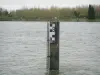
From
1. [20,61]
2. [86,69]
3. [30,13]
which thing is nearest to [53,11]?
[30,13]

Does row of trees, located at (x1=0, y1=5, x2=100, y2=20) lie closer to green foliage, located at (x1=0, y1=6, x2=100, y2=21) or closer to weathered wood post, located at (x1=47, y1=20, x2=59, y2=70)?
green foliage, located at (x1=0, y1=6, x2=100, y2=21)

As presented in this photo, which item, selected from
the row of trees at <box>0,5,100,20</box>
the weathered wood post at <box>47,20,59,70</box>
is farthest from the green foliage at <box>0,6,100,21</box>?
the weathered wood post at <box>47,20,59,70</box>

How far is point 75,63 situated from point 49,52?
123 cm

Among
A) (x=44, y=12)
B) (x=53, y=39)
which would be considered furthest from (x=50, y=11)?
(x=53, y=39)

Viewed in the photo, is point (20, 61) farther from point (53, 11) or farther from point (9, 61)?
point (53, 11)

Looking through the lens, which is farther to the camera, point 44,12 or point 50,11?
point 50,11

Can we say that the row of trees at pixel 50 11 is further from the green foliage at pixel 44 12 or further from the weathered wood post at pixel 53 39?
the weathered wood post at pixel 53 39

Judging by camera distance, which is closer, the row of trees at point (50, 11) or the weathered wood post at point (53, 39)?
the weathered wood post at point (53, 39)

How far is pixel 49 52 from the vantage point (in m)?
4.73

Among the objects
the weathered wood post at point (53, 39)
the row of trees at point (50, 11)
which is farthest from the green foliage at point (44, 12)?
the weathered wood post at point (53, 39)

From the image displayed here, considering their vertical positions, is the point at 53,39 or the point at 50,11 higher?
the point at 50,11

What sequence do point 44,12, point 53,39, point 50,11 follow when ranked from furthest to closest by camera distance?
point 50,11
point 44,12
point 53,39

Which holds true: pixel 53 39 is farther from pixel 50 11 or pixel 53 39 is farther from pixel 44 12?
pixel 50 11

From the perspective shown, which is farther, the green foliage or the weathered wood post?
the green foliage
